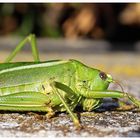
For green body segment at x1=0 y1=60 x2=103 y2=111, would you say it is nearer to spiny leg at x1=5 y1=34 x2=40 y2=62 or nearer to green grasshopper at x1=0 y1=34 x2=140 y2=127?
green grasshopper at x1=0 y1=34 x2=140 y2=127

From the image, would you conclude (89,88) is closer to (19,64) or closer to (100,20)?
(19,64)

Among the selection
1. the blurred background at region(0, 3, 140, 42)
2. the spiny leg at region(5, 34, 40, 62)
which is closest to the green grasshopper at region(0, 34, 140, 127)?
the spiny leg at region(5, 34, 40, 62)

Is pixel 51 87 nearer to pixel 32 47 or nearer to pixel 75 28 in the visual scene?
pixel 32 47

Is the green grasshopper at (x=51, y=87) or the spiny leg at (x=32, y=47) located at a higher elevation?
the spiny leg at (x=32, y=47)

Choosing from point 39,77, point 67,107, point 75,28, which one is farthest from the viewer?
point 75,28

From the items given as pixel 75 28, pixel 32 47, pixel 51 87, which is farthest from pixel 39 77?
pixel 75 28

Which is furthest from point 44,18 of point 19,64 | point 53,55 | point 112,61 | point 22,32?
point 19,64

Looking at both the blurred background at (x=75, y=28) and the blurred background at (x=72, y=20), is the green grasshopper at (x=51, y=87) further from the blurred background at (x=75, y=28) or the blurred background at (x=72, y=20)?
the blurred background at (x=72, y=20)

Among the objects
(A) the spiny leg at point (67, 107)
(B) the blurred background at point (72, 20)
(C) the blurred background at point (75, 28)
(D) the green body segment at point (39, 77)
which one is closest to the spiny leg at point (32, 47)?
(D) the green body segment at point (39, 77)
